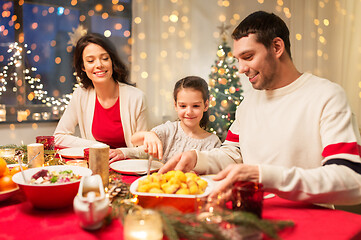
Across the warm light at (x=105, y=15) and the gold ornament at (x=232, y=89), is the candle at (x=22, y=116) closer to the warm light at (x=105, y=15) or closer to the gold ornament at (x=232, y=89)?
the warm light at (x=105, y=15)

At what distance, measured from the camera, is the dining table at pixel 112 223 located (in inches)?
30.8

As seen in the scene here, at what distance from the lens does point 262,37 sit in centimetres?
134

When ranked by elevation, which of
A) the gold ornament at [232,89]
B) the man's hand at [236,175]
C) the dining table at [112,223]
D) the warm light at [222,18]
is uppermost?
the warm light at [222,18]

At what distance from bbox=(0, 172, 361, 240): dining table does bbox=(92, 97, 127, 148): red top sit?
1.59 meters


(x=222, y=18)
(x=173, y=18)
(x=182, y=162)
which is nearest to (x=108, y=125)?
(x=182, y=162)

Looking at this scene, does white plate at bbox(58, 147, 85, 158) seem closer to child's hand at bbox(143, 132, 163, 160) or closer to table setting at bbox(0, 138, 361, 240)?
child's hand at bbox(143, 132, 163, 160)

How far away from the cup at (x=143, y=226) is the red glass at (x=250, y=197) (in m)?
0.26

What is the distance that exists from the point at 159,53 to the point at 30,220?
3400mm

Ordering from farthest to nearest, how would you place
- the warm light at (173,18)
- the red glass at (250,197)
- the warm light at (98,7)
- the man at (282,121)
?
the warm light at (173,18) < the warm light at (98,7) < the man at (282,121) < the red glass at (250,197)

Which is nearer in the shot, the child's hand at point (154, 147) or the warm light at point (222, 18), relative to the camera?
the child's hand at point (154, 147)

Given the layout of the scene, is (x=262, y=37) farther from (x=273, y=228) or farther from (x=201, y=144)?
(x=201, y=144)

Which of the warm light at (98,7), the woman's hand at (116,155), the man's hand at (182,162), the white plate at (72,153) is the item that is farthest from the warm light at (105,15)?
the man's hand at (182,162)

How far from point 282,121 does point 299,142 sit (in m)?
0.12

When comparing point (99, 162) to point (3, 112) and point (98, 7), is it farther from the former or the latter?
point (98, 7)
